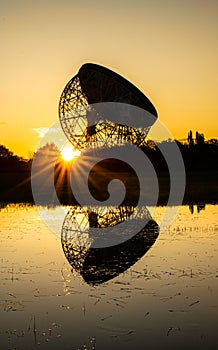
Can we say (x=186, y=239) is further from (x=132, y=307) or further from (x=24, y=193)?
(x=24, y=193)

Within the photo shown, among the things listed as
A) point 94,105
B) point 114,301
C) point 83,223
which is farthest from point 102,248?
point 94,105

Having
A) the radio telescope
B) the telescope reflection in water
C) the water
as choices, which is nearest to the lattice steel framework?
the telescope reflection in water

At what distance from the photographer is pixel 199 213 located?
25.4 m

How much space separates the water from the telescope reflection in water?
29 cm

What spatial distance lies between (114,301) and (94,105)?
38.9 m

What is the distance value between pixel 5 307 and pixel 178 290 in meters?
3.62

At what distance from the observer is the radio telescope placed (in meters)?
45.0

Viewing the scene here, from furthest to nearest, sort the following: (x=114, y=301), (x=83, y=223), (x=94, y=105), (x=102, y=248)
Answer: (x=94, y=105) → (x=83, y=223) → (x=102, y=248) → (x=114, y=301)

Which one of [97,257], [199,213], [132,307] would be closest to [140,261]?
[97,257]

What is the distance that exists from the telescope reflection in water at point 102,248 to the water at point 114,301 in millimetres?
290

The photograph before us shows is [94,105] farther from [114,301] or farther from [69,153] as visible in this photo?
[114,301]

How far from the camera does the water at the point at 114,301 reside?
8039mm

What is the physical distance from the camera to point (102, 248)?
16.1 metres

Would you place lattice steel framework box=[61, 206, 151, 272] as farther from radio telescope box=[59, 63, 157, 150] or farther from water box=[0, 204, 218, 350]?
radio telescope box=[59, 63, 157, 150]
